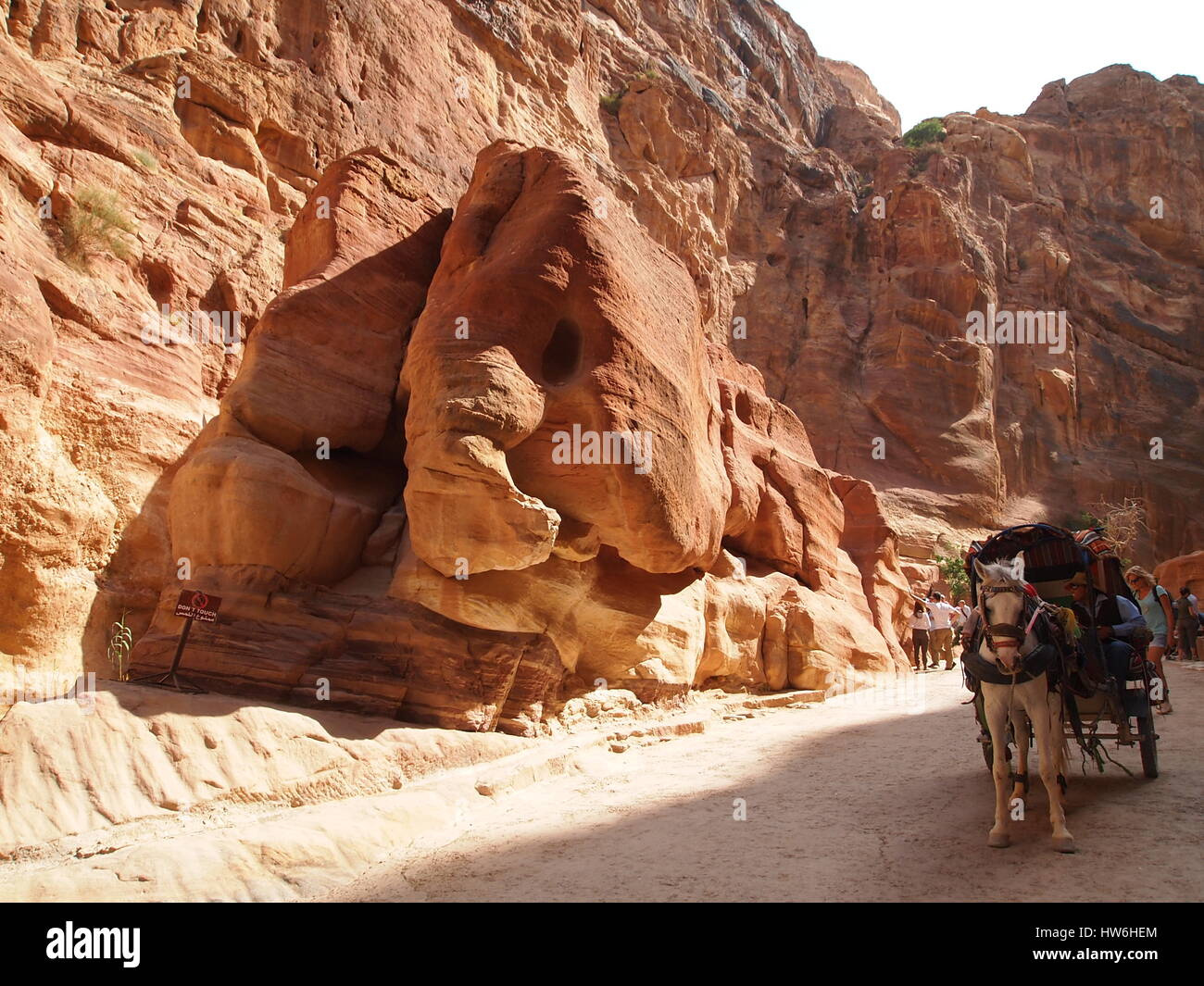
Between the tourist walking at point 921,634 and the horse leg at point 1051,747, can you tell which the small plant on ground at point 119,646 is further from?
the tourist walking at point 921,634

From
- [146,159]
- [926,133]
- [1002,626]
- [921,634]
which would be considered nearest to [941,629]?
[921,634]

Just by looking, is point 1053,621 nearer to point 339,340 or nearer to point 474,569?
point 474,569

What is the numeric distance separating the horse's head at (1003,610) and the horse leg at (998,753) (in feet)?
0.99

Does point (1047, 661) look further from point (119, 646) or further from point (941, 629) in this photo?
point (941, 629)

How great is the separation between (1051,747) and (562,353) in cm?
653

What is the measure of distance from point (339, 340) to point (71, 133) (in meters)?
8.58

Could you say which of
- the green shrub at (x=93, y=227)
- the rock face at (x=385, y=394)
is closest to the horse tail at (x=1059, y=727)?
the rock face at (x=385, y=394)

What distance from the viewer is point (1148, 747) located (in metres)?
5.96

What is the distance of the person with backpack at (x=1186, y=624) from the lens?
13.9 meters

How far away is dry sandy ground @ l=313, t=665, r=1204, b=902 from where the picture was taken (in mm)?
4504
